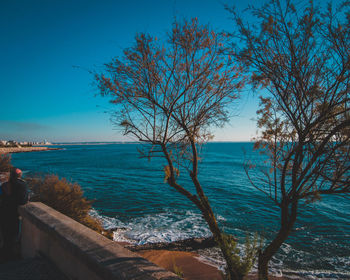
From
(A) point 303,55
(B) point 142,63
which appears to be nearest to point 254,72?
(A) point 303,55

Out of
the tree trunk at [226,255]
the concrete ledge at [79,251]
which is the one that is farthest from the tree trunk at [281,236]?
the concrete ledge at [79,251]

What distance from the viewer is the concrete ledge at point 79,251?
194 centimetres

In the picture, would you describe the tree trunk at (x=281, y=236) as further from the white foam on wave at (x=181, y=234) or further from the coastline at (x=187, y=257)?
the white foam on wave at (x=181, y=234)

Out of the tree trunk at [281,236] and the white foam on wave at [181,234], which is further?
the white foam on wave at [181,234]

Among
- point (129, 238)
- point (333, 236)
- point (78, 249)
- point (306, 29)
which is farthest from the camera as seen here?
Answer: point (333, 236)

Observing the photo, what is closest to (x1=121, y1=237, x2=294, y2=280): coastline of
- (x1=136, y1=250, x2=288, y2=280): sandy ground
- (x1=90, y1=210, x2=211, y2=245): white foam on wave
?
(x1=136, y1=250, x2=288, y2=280): sandy ground

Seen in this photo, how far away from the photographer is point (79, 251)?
7.23 ft

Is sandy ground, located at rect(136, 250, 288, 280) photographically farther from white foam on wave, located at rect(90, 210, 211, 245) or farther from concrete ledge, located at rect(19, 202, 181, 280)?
concrete ledge, located at rect(19, 202, 181, 280)

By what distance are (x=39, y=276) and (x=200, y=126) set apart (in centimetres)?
391

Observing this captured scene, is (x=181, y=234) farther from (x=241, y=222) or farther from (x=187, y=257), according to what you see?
(x=241, y=222)

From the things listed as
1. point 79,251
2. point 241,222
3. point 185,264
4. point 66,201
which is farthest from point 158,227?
point 79,251

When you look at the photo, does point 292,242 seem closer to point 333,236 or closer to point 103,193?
point 333,236

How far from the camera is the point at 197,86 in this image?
474 centimetres

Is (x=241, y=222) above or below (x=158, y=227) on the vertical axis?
below
